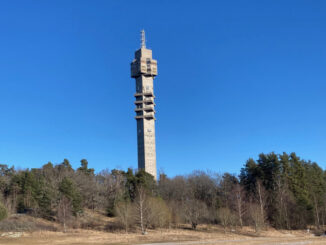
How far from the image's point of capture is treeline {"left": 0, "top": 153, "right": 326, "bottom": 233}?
47.0 meters

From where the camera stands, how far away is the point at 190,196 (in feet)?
208

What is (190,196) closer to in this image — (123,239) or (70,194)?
(70,194)

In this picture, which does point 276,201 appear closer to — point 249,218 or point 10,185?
point 249,218

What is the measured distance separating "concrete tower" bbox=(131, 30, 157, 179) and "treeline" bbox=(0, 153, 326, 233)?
12165 mm

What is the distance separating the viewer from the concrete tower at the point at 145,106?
81.8m

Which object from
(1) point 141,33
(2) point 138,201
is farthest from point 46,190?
(1) point 141,33

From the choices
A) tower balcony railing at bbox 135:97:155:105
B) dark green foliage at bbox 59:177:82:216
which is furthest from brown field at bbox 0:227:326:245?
tower balcony railing at bbox 135:97:155:105

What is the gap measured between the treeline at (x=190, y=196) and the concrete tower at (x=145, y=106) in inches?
479

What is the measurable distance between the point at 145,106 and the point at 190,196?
28.7 m

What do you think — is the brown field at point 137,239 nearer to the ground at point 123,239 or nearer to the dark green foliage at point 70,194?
the ground at point 123,239

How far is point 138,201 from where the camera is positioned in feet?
152

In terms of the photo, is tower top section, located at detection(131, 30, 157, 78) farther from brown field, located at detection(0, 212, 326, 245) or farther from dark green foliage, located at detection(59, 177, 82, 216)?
dark green foliage, located at detection(59, 177, 82, 216)

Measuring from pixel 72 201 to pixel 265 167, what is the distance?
3212 centimetres

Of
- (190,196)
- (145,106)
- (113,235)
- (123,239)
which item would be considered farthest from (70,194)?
(145,106)
